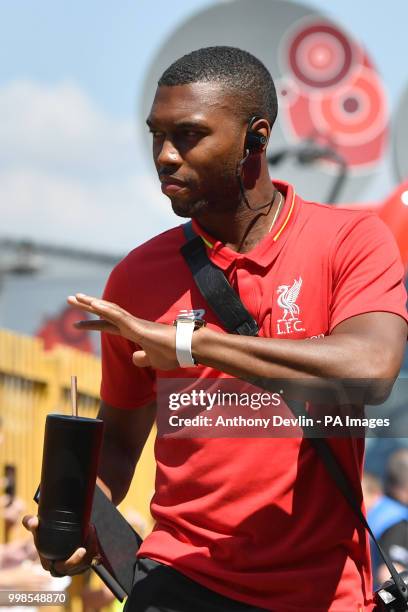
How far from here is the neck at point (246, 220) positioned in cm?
325

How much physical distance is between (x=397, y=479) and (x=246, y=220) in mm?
3941

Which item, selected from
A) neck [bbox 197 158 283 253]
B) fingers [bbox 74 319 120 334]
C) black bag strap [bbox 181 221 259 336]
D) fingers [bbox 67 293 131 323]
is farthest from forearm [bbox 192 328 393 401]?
neck [bbox 197 158 283 253]

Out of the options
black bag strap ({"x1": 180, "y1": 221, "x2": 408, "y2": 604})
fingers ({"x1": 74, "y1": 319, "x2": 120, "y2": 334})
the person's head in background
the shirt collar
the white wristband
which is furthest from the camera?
the person's head in background

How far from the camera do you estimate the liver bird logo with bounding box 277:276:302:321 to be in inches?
119

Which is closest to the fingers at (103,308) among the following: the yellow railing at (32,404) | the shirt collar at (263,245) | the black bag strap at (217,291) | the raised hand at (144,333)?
the raised hand at (144,333)

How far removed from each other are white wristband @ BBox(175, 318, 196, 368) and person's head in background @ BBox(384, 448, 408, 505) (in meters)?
4.28

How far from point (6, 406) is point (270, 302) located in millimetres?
6076

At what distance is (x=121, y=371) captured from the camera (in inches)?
137

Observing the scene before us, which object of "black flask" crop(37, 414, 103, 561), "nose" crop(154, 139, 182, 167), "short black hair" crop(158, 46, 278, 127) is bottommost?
"black flask" crop(37, 414, 103, 561)

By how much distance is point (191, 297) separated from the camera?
3189mm

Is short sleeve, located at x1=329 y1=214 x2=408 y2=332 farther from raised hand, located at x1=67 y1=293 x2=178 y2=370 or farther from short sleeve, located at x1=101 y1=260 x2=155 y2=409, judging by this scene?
short sleeve, located at x1=101 y1=260 x2=155 y2=409

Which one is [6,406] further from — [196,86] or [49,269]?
[49,269]

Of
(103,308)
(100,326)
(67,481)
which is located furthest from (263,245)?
(67,481)

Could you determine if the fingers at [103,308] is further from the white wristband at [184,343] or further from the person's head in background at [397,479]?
the person's head in background at [397,479]
